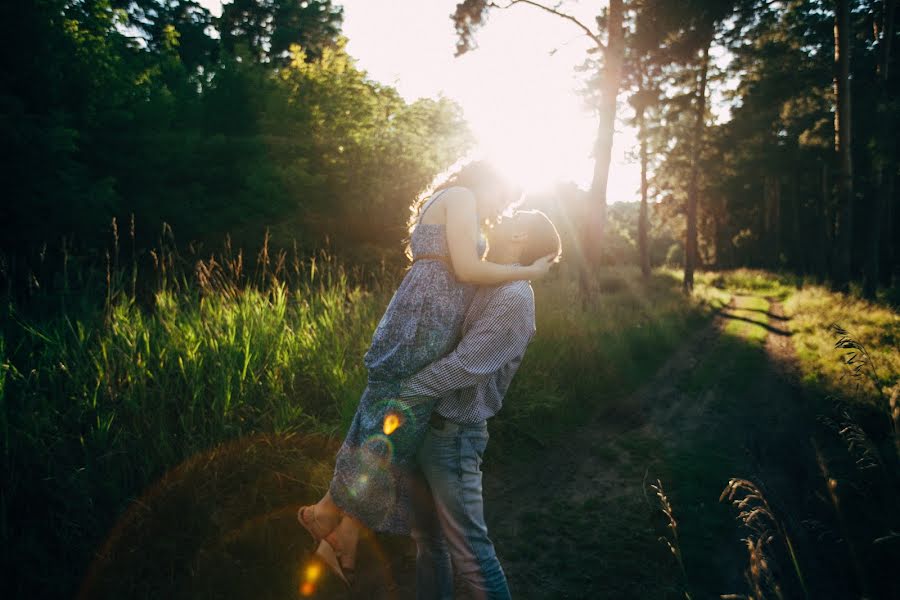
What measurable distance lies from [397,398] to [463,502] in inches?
19.3

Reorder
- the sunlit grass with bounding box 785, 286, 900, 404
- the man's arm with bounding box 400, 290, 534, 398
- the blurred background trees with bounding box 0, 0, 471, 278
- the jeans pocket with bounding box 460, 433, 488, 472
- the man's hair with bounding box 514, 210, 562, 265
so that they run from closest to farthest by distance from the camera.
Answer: the man's arm with bounding box 400, 290, 534, 398 → the jeans pocket with bounding box 460, 433, 488, 472 → the man's hair with bounding box 514, 210, 562, 265 → the sunlit grass with bounding box 785, 286, 900, 404 → the blurred background trees with bounding box 0, 0, 471, 278

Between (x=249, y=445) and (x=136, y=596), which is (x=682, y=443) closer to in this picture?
(x=249, y=445)

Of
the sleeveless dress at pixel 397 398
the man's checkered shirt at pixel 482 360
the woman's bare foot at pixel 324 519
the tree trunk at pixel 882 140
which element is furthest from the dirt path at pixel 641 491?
the tree trunk at pixel 882 140

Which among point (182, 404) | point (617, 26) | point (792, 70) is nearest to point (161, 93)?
point (617, 26)

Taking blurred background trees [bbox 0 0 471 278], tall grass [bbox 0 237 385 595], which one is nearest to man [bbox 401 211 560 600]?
tall grass [bbox 0 237 385 595]

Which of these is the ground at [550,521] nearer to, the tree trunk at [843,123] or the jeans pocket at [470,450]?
the jeans pocket at [470,450]

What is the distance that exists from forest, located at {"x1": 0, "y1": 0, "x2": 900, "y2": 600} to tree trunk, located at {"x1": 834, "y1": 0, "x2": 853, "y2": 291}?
0.27 feet

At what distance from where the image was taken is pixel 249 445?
3.23 m

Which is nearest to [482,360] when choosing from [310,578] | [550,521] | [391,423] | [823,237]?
[391,423]

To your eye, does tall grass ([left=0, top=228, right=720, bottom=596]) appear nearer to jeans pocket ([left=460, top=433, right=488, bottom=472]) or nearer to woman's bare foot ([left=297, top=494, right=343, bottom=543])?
woman's bare foot ([left=297, top=494, right=343, bottom=543])

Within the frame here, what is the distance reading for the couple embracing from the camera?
187cm

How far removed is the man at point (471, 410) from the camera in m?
1.83

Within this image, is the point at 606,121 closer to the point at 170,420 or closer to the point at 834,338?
the point at 834,338

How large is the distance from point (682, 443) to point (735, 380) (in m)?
3.45
